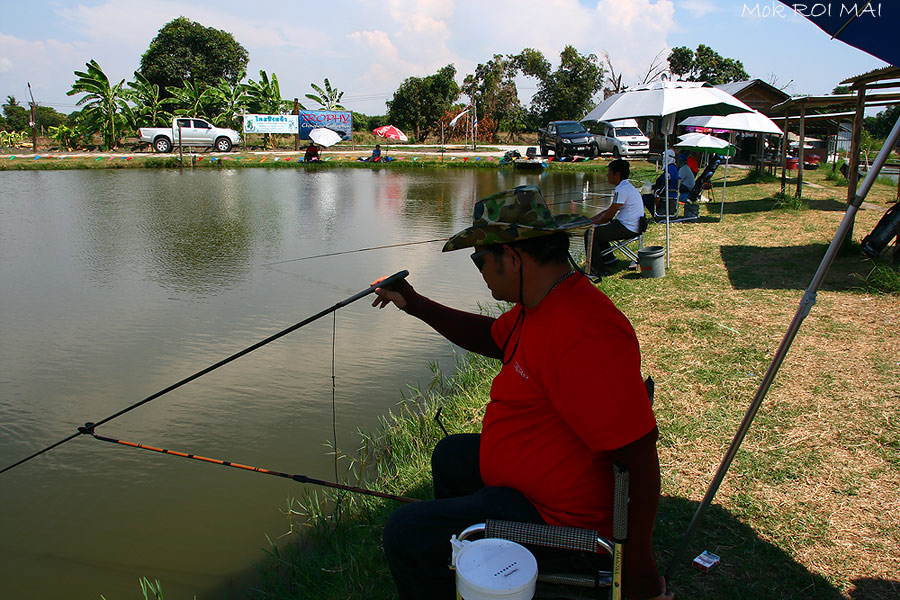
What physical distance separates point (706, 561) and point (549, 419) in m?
1.25

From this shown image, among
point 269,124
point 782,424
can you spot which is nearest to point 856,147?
point 782,424

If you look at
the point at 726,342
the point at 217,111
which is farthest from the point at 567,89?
the point at 726,342

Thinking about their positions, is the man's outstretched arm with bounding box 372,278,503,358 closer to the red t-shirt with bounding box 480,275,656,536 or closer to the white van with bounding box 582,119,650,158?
the red t-shirt with bounding box 480,275,656,536

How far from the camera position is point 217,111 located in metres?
39.6

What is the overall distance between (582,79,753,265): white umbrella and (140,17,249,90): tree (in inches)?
1583

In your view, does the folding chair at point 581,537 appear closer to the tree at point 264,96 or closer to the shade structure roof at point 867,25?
the shade structure roof at point 867,25

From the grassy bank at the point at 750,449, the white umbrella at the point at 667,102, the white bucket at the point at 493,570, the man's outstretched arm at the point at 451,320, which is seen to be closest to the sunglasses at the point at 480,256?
the man's outstretched arm at the point at 451,320

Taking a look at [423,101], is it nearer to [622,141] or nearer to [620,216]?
[622,141]

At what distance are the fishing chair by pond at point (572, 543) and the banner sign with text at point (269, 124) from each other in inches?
1545

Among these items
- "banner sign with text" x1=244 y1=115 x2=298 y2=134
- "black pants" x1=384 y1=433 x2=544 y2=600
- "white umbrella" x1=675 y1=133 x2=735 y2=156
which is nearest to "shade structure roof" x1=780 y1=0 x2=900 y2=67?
"black pants" x1=384 y1=433 x2=544 y2=600

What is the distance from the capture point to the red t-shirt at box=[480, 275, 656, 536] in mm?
1578

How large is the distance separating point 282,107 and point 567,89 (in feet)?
66.4

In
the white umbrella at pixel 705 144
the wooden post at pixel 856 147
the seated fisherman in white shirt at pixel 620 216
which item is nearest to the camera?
the seated fisherman in white shirt at pixel 620 216

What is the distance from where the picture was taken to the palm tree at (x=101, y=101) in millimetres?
33906
